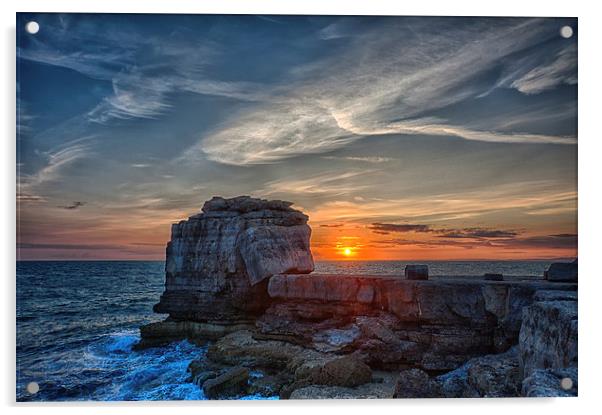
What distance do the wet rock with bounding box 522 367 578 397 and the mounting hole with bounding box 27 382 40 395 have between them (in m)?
5.85

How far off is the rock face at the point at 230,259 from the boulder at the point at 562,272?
16.6 ft

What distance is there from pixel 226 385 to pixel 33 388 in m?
2.70

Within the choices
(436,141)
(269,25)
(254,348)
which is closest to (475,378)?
(436,141)

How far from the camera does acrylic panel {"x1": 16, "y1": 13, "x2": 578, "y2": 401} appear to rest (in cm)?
600

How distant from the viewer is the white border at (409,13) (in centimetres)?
570

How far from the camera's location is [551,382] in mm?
5000

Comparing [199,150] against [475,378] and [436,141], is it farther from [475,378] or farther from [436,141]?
[475,378]

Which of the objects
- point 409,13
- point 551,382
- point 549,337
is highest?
point 409,13

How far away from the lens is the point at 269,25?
20.3ft

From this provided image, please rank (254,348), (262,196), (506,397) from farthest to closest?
(254,348)
(262,196)
(506,397)

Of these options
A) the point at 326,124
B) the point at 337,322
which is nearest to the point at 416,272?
the point at 337,322

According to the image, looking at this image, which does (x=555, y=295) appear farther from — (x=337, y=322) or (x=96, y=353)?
(x=96, y=353)

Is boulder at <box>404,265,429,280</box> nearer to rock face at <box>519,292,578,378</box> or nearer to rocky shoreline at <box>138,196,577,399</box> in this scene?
rocky shoreline at <box>138,196,577,399</box>

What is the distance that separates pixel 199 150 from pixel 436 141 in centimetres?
354
